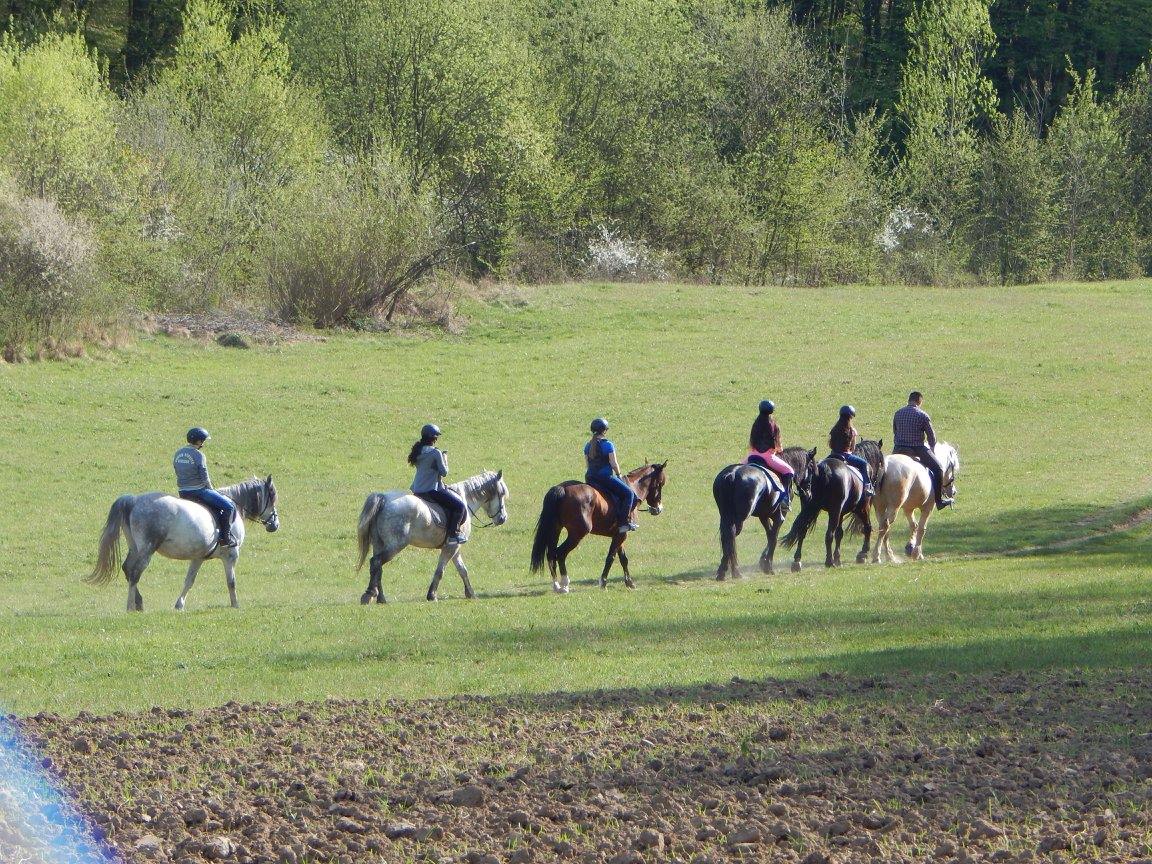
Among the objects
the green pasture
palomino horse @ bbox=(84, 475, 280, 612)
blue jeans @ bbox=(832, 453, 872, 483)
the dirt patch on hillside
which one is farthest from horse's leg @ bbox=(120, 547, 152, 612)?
blue jeans @ bbox=(832, 453, 872, 483)

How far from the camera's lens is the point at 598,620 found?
683 inches

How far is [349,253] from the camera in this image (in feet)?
156

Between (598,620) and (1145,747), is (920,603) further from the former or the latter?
(1145,747)

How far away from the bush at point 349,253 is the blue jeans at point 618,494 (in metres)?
27.7

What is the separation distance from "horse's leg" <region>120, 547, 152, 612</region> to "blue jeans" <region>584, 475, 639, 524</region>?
647 cm

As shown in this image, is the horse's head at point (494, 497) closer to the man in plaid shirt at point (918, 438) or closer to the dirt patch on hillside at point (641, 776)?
the man in plaid shirt at point (918, 438)

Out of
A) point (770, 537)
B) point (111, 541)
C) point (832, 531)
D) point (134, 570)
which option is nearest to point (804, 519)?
point (770, 537)

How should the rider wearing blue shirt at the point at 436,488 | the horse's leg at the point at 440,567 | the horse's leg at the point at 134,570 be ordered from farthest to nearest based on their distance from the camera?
the horse's leg at the point at 440,567 < the rider wearing blue shirt at the point at 436,488 < the horse's leg at the point at 134,570

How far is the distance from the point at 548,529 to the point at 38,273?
24076mm

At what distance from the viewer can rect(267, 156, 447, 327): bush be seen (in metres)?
47.4

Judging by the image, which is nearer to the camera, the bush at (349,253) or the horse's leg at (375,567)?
the horse's leg at (375,567)

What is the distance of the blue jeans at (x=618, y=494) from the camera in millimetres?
21672

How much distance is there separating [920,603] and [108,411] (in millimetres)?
23613

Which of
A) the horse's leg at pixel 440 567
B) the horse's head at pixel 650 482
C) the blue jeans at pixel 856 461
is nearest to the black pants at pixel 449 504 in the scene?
the horse's leg at pixel 440 567
